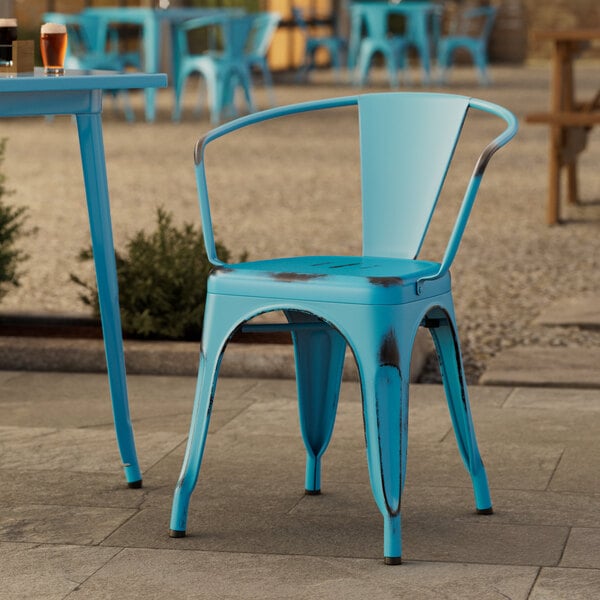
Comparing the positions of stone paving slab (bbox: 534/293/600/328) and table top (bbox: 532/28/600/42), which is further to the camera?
table top (bbox: 532/28/600/42)

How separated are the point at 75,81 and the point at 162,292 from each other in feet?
4.75

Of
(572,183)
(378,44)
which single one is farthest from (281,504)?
(378,44)

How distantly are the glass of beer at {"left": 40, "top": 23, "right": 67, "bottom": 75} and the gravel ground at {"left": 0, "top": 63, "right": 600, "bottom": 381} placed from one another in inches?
59.0

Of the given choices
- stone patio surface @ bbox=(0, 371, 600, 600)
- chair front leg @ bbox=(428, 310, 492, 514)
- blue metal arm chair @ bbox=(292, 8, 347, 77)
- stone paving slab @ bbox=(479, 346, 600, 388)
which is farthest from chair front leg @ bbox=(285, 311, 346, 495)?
blue metal arm chair @ bbox=(292, 8, 347, 77)

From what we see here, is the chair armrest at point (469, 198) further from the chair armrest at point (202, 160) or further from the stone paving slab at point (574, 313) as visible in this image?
the stone paving slab at point (574, 313)

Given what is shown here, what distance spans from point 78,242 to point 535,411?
10.5ft

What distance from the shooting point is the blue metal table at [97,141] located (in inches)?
100

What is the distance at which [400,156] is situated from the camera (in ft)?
8.91

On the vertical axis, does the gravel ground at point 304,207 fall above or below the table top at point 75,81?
below

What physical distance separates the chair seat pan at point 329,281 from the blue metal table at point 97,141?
38 cm

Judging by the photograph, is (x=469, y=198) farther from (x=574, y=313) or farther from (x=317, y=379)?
(x=574, y=313)

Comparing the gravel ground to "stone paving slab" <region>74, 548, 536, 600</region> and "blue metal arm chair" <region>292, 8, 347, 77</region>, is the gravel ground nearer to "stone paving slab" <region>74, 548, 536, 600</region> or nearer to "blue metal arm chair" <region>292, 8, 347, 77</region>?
"stone paving slab" <region>74, 548, 536, 600</region>

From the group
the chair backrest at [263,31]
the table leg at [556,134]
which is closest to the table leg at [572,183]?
the table leg at [556,134]

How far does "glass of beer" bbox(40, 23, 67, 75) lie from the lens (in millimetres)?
2787
